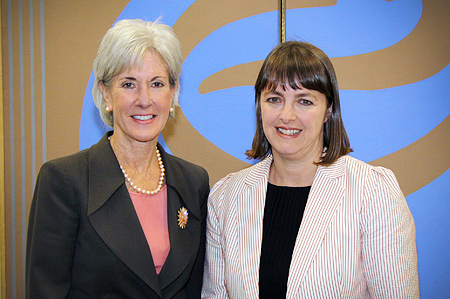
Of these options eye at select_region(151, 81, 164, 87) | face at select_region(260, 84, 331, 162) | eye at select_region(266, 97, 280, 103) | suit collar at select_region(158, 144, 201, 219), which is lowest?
suit collar at select_region(158, 144, 201, 219)

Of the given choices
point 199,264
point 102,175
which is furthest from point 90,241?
point 199,264

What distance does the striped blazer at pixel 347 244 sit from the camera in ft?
5.22

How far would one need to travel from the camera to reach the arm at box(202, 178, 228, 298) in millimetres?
2020

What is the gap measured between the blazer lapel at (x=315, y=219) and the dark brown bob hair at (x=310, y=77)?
71mm

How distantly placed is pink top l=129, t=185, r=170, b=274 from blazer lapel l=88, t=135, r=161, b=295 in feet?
0.25

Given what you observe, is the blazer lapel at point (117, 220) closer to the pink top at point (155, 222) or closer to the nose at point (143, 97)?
the pink top at point (155, 222)

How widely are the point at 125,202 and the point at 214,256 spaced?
58 centimetres

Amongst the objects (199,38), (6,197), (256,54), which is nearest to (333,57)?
(256,54)

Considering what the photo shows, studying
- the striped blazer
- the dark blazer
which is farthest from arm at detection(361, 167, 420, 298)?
the dark blazer

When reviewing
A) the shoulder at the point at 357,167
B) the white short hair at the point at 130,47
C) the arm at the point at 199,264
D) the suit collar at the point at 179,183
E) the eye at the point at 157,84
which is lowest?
the arm at the point at 199,264

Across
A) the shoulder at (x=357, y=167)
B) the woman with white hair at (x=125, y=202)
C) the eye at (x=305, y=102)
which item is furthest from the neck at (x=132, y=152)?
the shoulder at (x=357, y=167)

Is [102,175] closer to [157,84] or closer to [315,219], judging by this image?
[157,84]

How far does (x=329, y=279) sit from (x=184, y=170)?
95cm

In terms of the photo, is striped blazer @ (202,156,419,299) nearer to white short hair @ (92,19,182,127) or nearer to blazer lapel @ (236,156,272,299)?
blazer lapel @ (236,156,272,299)
